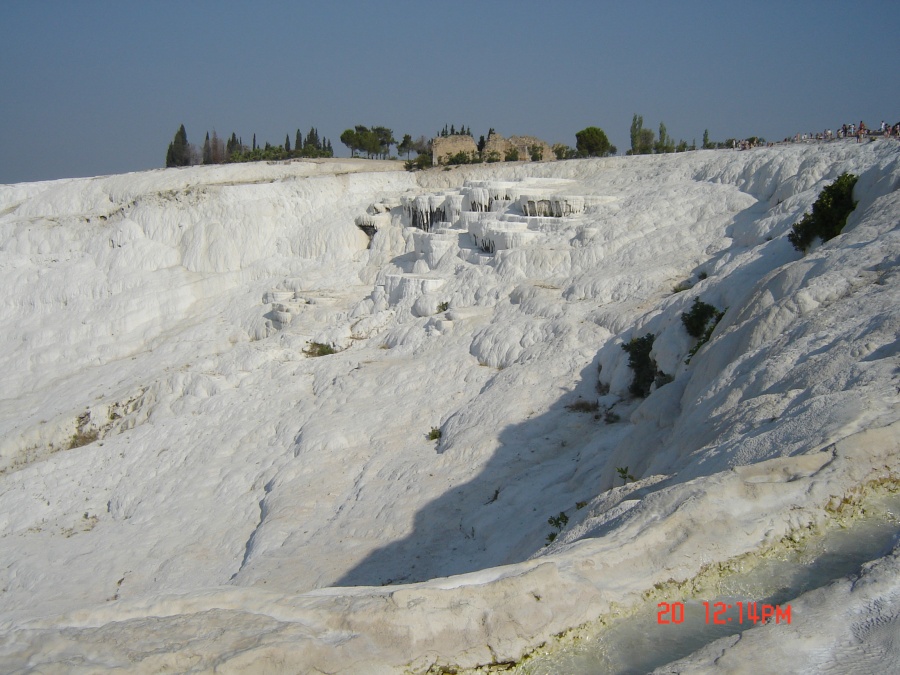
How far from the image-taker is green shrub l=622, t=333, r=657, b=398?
43.1 feet

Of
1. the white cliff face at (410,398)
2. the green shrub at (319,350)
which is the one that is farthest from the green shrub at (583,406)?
the green shrub at (319,350)

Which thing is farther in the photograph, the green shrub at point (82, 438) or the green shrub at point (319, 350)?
the green shrub at point (319, 350)

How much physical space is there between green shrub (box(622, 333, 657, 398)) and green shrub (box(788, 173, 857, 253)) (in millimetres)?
3241

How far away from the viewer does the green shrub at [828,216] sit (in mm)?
12398

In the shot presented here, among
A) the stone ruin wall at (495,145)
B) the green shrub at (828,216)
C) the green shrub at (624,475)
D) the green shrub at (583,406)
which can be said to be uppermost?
the stone ruin wall at (495,145)

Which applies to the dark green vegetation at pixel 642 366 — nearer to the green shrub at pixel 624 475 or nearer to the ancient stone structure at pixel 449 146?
the green shrub at pixel 624 475

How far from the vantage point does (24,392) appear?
25.1m

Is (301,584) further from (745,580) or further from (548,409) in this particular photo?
(745,580)

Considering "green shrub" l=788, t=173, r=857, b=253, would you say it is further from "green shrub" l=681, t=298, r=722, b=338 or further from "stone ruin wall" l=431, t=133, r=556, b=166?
"stone ruin wall" l=431, t=133, r=556, b=166

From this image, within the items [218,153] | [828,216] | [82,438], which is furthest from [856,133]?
[218,153]

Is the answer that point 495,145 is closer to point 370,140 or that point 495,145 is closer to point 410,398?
point 370,140

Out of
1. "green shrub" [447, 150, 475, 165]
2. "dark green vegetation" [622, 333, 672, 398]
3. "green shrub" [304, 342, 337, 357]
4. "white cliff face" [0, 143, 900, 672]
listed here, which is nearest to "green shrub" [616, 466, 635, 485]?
"white cliff face" [0, 143, 900, 672]
